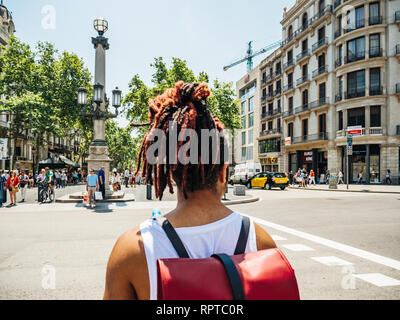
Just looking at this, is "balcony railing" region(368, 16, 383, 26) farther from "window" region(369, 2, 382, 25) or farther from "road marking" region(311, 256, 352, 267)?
"road marking" region(311, 256, 352, 267)

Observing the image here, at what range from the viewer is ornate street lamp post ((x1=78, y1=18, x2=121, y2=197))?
547 inches

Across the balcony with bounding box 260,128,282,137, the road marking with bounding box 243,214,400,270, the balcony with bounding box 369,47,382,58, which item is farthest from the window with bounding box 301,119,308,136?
the road marking with bounding box 243,214,400,270

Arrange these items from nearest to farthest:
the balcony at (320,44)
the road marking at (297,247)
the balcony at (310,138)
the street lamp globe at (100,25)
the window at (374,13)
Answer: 1. the road marking at (297,247)
2. the street lamp globe at (100,25)
3. the window at (374,13)
4. the balcony at (320,44)
5. the balcony at (310,138)

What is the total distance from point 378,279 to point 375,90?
96.6 ft

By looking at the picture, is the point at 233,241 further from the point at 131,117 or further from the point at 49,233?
the point at 131,117

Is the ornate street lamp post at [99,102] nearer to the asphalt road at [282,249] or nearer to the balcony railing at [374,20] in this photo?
the asphalt road at [282,249]

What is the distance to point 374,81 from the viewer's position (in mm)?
28531

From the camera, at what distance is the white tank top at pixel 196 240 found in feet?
3.53

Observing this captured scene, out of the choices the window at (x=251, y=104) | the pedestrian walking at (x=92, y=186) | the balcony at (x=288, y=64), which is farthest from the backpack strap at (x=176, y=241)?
the window at (x=251, y=104)

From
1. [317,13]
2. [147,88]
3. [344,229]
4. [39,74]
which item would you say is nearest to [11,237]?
[344,229]

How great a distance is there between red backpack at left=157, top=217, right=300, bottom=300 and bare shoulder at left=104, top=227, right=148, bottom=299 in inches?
4.3

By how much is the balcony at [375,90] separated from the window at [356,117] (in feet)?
5.17

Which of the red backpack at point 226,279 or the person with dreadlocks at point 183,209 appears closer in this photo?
the red backpack at point 226,279

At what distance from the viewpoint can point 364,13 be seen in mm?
28938
